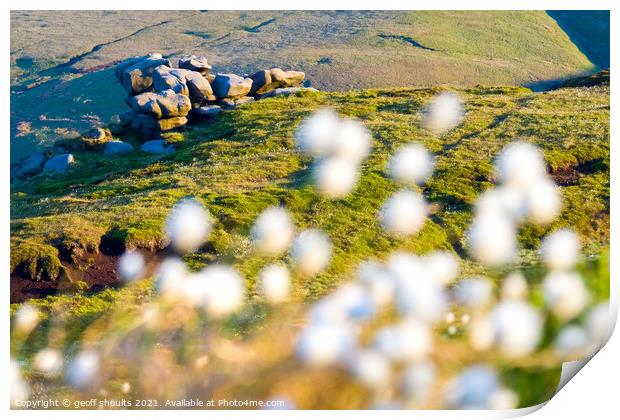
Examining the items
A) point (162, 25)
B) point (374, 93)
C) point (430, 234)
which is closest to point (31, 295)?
point (430, 234)

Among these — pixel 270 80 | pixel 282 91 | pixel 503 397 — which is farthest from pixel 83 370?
pixel 270 80

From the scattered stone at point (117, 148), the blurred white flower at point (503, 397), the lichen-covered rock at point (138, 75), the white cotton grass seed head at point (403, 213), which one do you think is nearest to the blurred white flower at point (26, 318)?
the white cotton grass seed head at point (403, 213)

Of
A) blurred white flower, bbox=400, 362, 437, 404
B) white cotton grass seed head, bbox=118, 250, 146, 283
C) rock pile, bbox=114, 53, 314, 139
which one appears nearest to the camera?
blurred white flower, bbox=400, 362, 437, 404

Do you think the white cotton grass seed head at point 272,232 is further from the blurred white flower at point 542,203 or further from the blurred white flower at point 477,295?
the blurred white flower at point 477,295

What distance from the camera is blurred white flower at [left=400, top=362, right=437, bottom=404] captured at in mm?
6172

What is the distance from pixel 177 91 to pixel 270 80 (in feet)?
52.3

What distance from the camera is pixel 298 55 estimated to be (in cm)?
17338

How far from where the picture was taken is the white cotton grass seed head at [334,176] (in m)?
37.7

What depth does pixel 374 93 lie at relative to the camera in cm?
8869

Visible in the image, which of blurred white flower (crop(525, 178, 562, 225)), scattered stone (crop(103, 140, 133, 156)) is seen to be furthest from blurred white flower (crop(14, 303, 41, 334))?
scattered stone (crop(103, 140, 133, 156))

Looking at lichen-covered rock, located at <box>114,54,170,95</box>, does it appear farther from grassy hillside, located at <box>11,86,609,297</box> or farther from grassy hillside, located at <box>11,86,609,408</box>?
grassy hillside, located at <box>11,86,609,297</box>

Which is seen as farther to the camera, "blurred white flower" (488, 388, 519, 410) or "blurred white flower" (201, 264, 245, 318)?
"blurred white flower" (201, 264, 245, 318)

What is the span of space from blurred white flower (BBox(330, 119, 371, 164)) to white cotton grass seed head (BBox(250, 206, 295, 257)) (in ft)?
39.9

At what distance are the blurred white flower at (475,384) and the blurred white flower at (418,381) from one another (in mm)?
256
